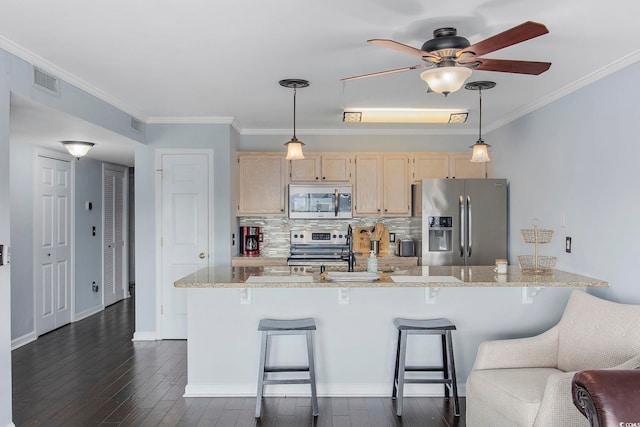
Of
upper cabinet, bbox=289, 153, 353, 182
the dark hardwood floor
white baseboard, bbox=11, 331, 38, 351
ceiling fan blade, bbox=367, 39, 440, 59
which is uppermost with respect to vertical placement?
ceiling fan blade, bbox=367, 39, 440, 59

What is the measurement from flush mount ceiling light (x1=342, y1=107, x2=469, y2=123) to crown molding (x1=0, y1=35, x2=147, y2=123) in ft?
6.84

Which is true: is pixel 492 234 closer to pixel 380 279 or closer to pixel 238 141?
pixel 380 279

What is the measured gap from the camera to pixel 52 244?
5559 mm

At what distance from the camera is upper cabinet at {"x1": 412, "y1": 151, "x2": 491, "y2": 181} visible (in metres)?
5.51

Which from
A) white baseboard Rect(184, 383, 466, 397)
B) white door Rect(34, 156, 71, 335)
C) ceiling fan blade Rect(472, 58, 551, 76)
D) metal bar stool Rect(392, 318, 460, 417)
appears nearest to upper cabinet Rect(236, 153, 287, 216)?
white door Rect(34, 156, 71, 335)

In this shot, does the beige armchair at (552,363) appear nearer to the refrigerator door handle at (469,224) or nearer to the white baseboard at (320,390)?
the white baseboard at (320,390)

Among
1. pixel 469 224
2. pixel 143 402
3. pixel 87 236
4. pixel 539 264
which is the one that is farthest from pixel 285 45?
pixel 87 236

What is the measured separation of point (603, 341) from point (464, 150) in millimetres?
3443

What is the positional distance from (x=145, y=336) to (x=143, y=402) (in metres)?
1.74

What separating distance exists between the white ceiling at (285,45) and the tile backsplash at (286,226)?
175 centimetres

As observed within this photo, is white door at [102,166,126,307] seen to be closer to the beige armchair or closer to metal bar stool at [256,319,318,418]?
metal bar stool at [256,319,318,418]

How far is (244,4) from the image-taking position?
7.64ft

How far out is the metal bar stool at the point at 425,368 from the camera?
10.4ft

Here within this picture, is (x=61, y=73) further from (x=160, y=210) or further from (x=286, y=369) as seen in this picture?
(x=286, y=369)
